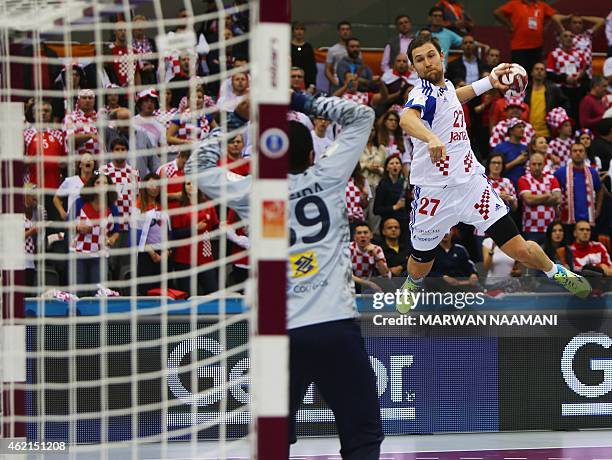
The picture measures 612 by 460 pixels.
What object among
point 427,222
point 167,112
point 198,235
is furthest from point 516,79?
point 167,112

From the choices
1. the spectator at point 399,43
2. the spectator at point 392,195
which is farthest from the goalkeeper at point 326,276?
the spectator at point 399,43

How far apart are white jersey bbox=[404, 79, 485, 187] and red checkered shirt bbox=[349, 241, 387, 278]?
2527mm

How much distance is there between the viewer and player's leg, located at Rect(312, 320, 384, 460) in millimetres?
6438

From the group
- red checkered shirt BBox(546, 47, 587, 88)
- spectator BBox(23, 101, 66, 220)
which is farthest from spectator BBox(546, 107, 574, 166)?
spectator BBox(23, 101, 66, 220)

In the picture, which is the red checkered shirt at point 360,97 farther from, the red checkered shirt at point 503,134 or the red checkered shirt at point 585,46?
the red checkered shirt at point 585,46

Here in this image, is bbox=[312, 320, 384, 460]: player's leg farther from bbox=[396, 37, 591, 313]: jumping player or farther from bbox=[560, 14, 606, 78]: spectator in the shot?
bbox=[560, 14, 606, 78]: spectator

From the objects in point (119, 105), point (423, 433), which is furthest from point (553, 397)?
point (119, 105)

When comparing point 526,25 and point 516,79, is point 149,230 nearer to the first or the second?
point 516,79

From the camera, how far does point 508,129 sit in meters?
17.1

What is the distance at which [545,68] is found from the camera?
64.8 ft

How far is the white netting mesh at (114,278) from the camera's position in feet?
24.4

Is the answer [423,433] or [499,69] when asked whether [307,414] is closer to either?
[423,433]

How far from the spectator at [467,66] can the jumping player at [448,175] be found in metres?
8.18

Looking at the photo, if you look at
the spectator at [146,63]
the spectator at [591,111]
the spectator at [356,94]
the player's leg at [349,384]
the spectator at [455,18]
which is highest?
the spectator at [455,18]
